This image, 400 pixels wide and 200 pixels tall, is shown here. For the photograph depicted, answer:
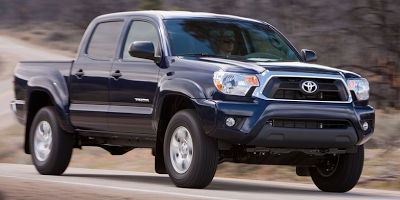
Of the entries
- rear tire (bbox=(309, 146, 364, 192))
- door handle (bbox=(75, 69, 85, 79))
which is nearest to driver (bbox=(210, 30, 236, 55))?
rear tire (bbox=(309, 146, 364, 192))

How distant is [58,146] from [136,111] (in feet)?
5.93

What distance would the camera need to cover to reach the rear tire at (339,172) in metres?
9.65

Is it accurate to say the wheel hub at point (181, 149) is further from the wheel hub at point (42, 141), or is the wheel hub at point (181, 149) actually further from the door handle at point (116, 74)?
the wheel hub at point (42, 141)

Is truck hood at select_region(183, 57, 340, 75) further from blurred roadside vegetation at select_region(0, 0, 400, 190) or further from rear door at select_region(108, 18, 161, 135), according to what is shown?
blurred roadside vegetation at select_region(0, 0, 400, 190)

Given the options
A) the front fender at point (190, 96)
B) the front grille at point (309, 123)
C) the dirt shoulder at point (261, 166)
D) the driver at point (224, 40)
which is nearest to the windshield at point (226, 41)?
the driver at point (224, 40)

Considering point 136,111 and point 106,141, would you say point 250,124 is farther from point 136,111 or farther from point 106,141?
point 106,141

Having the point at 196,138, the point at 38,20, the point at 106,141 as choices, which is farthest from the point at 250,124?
the point at 38,20

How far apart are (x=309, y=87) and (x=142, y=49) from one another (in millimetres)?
1797

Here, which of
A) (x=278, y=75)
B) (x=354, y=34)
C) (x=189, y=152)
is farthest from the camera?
(x=354, y=34)

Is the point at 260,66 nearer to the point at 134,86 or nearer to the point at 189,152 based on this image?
the point at 189,152

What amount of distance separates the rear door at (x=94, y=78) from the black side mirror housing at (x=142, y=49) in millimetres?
956

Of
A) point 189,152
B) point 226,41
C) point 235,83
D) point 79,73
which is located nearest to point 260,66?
point 235,83

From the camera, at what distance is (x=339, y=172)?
385 inches

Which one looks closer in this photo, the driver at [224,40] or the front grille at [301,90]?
the front grille at [301,90]
